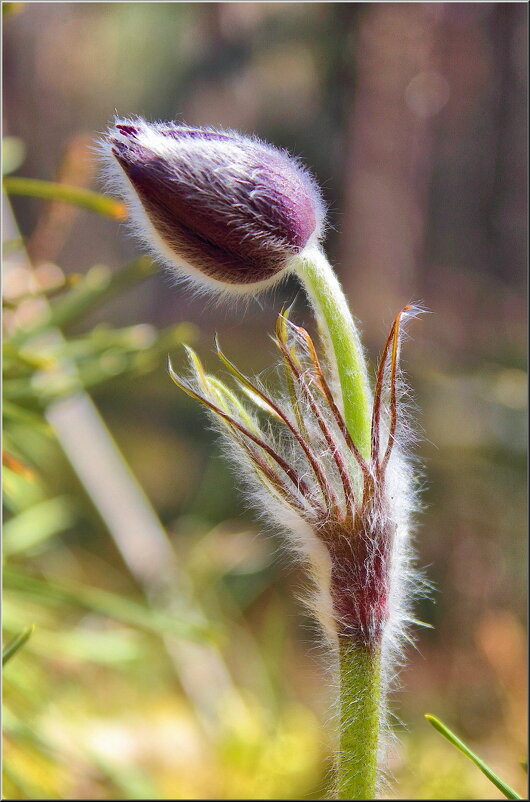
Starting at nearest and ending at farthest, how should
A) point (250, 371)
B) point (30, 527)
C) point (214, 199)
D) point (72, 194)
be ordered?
point (214, 199)
point (72, 194)
point (30, 527)
point (250, 371)

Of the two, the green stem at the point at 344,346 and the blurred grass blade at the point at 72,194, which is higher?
the blurred grass blade at the point at 72,194

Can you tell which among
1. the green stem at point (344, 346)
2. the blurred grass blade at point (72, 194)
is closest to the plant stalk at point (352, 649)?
the green stem at point (344, 346)

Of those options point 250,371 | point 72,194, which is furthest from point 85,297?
point 250,371

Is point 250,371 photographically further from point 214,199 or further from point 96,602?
point 214,199

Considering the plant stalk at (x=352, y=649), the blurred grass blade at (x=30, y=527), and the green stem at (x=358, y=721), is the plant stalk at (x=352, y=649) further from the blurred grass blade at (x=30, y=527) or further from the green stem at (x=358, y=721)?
the blurred grass blade at (x=30, y=527)

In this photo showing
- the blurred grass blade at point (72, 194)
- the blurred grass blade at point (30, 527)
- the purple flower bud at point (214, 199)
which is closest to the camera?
the purple flower bud at point (214, 199)

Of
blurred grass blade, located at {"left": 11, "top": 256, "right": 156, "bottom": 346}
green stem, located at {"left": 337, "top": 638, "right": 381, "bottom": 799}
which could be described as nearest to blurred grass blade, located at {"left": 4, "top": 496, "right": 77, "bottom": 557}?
blurred grass blade, located at {"left": 11, "top": 256, "right": 156, "bottom": 346}

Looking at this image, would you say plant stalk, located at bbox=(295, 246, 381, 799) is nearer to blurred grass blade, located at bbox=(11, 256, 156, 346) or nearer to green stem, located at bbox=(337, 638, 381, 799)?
green stem, located at bbox=(337, 638, 381, 799)
